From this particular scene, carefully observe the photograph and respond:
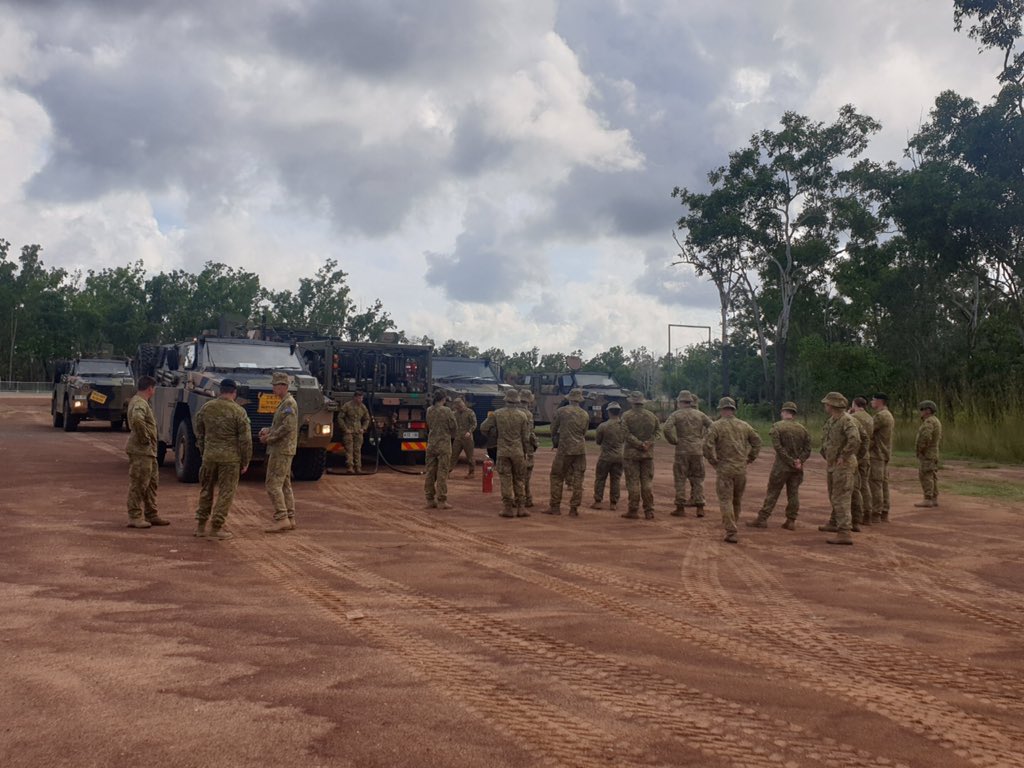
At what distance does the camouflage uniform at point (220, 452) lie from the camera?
9625mm

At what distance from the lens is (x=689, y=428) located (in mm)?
12320

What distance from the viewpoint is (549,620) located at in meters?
6.64

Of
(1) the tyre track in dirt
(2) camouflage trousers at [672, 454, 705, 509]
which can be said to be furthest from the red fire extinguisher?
(1) the tyre track in dirt

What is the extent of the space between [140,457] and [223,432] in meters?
1.00

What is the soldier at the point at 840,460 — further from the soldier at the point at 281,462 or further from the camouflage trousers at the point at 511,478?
the soldier at the point at 281,462

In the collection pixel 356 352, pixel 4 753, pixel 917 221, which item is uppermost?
pixel 917 221

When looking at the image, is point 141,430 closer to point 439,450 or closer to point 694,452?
point 439,450

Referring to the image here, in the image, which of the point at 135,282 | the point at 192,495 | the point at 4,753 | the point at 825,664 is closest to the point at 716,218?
the point at 192,495

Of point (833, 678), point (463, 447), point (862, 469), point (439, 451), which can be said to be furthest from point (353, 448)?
point (833, 678)

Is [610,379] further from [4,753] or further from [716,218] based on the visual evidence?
[4,753]

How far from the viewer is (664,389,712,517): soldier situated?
40.3 ft

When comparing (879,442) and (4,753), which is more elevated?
(879,442)

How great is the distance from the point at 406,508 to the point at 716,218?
23.8m

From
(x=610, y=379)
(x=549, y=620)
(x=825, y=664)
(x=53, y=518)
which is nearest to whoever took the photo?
(x=825, y=664)
